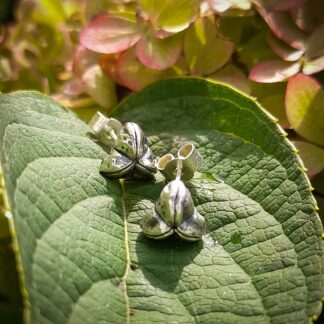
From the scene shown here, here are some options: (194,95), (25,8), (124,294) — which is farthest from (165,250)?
(25,8)

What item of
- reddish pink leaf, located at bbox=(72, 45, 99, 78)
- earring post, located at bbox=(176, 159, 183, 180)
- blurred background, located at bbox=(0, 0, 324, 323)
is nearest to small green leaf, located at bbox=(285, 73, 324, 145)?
blurred background, located at bbox=(0, 0, 324, 323)

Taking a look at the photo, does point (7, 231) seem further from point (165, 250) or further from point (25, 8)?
point (25, 8)

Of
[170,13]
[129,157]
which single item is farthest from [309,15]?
[129,157]

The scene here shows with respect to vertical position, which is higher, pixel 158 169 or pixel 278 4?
pixel 278 4

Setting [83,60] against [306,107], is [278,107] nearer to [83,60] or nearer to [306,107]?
[306,107]

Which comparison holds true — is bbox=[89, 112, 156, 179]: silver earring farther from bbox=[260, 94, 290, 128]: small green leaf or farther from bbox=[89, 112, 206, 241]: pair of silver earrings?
bbox=[260, 94, 290, 128]: small green leaf

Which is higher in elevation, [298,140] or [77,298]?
[298,140]

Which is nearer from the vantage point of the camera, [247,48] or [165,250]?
[165,250]

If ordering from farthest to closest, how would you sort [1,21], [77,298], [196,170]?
1. [1,21]
2. [196,170]
3. [77,298]
